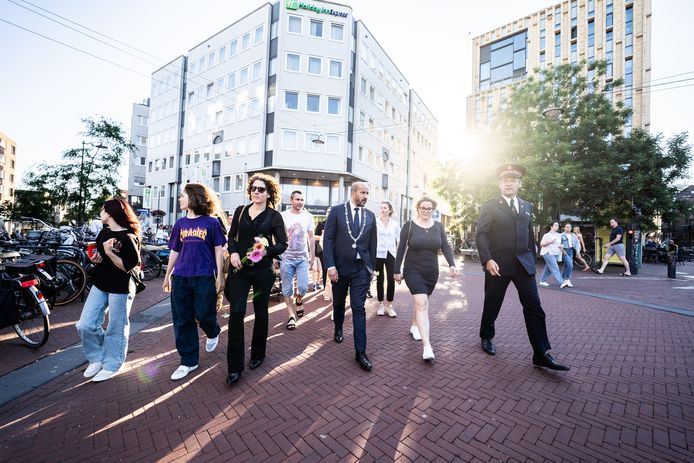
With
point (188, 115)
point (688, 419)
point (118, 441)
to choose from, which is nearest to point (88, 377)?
point (118, 441)

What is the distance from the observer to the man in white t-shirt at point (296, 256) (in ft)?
16.0

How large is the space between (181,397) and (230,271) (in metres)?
1.14

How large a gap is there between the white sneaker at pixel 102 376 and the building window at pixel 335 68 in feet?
90.7

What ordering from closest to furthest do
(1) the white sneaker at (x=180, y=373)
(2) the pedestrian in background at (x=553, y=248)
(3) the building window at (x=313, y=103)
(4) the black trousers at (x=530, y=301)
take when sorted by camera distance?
(1) the white sneaker at (x=180, y=373) → (4) the black trousers at (x=530, y=301) → (2) the pedestrian in background at (x=553, y=248) → (3) the building window at (x=313, y=103)

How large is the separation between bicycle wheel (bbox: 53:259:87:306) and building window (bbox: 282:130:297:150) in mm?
21065

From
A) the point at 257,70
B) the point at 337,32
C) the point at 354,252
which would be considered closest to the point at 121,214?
the point at 354,252

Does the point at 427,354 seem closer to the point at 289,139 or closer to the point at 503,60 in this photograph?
the point at 289,139

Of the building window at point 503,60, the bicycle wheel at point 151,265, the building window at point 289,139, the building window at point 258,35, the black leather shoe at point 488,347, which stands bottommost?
the black leather shoe at point 488,347

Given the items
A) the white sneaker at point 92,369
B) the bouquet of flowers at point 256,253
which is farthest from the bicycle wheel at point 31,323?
the bouquet of flowers at point 256,253

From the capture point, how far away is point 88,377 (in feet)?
10.5

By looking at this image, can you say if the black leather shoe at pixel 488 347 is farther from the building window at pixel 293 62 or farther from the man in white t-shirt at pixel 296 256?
the building window at pixel 293 62

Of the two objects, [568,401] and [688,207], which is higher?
[688,207]

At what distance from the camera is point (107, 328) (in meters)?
3.12

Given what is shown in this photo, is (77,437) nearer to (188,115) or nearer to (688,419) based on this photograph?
(688,419)
